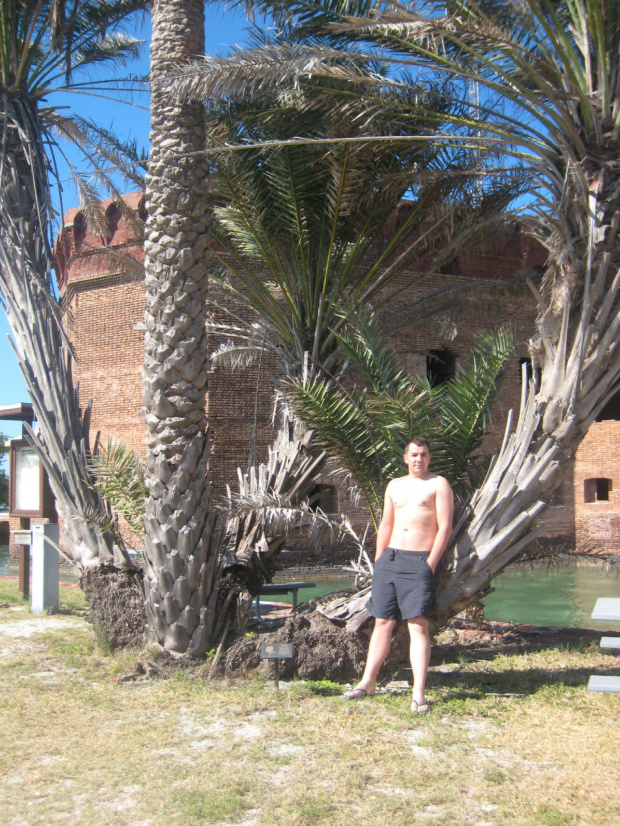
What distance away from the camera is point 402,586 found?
5.44 meters

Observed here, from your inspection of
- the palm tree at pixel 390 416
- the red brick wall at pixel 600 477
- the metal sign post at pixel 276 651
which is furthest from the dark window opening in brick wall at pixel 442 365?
the metal sign post at pixel 276 651

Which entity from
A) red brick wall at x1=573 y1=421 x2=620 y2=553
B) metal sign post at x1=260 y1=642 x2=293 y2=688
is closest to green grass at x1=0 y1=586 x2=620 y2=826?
metal sign post at x1=260 y1=642 x2=293 y2=688

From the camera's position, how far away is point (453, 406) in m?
6.71

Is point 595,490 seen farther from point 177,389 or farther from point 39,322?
point 177,389

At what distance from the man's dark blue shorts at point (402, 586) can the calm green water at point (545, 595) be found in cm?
373

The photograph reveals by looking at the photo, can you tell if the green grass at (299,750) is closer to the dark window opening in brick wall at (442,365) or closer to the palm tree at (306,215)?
the palm tree at (306,215)

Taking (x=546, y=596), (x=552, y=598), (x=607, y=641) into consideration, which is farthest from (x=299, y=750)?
(x=546, y=596)

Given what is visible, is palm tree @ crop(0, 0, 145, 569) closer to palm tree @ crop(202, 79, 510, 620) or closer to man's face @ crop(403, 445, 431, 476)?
palm tree @ crop(202, 79, 510, 620)

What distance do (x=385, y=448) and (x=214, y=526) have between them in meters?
1.53

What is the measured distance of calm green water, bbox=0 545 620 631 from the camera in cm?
1121

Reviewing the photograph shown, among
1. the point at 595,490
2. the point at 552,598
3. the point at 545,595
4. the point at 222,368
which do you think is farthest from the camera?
the point at 595,490

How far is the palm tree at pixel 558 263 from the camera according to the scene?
19.8 feet

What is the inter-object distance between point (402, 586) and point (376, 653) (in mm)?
494

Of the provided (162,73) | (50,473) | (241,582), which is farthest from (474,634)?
(162,73)
